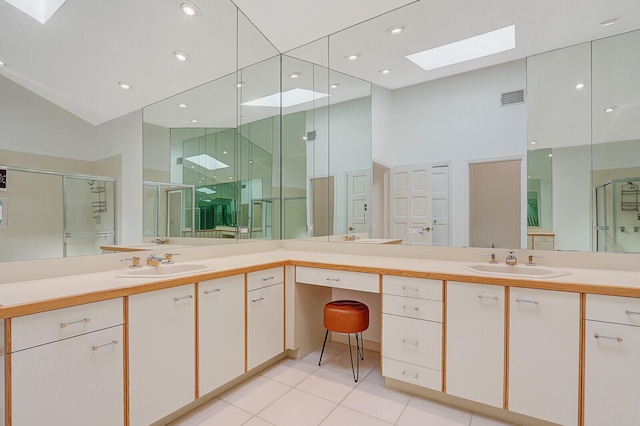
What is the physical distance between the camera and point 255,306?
218 cm

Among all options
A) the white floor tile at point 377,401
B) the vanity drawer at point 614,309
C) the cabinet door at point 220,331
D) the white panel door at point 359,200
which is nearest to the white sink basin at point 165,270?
the cabinet door at point 220,331

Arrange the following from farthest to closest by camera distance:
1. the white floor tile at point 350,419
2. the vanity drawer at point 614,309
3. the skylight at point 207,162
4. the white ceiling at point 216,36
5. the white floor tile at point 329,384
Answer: the skylight at point 207,162
the white floor tile at point 329,384
the white floor tile at point 350,419
the white ceiling at point 216,36
the vanity drawer at point 614,309

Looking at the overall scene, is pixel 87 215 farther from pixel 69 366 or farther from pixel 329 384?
pixel 329 384

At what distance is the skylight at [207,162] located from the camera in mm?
2546

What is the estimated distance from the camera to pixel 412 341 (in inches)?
76.9

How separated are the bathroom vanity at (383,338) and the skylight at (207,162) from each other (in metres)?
0.80

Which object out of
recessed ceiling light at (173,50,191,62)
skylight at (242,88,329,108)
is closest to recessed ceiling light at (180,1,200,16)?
recessed ceiling light at (173,50,191,62)

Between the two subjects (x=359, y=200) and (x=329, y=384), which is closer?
(x=329, y=384)

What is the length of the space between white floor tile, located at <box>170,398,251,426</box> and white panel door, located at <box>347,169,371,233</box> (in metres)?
1.63

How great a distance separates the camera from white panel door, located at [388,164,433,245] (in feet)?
8.00

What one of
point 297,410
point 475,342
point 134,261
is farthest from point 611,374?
point 134,261

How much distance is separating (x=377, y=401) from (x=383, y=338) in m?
0.38

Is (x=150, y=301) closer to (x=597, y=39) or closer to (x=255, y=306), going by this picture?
(x=255, y=306)

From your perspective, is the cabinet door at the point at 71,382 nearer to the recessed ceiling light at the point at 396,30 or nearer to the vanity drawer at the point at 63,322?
the vanity drawer at the point at 63,322
